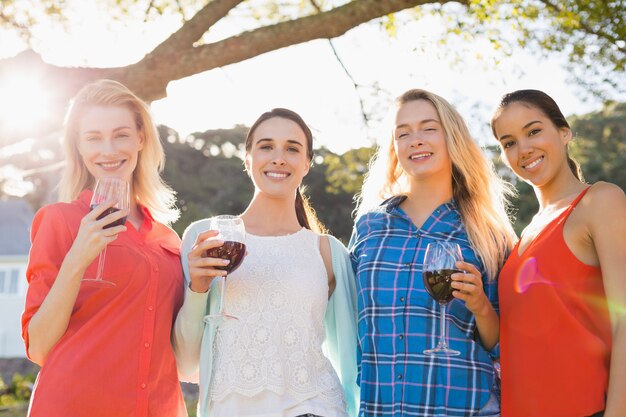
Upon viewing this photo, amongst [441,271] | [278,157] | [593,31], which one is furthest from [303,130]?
[593,31]

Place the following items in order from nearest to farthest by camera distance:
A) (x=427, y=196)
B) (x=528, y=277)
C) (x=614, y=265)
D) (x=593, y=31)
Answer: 1. (x=614, y=265)
2. (x=528, y=277)
3. (x=427, y=196)
4. (x=593, y=31)

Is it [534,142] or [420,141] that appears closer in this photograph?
[534,142]

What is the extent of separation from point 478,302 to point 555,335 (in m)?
0.43

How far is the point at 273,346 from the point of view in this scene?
3.76 m

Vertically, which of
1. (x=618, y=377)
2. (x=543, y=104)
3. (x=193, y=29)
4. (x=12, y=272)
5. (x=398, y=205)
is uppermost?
(x=12, y=272)

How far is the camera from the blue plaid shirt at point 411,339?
12.5ft

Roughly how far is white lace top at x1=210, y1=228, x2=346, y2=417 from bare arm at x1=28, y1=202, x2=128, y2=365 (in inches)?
30.8

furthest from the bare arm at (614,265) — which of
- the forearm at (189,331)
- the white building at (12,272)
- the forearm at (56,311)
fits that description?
the white building at (12,272)

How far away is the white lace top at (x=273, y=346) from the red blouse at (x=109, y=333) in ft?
0.97

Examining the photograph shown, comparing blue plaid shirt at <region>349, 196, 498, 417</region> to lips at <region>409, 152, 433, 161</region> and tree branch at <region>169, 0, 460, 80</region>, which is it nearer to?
lips at <region>409, 152, 433, 161</region>

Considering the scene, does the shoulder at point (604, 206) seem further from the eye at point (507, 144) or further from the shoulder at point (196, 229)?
the shoulder at point (196, 229)

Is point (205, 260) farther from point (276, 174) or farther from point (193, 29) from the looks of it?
point (193, 29)

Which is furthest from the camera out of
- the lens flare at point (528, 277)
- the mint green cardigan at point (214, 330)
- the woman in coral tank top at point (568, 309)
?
the mint green cardigan at point (214, 330)

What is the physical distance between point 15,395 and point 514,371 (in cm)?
1280
